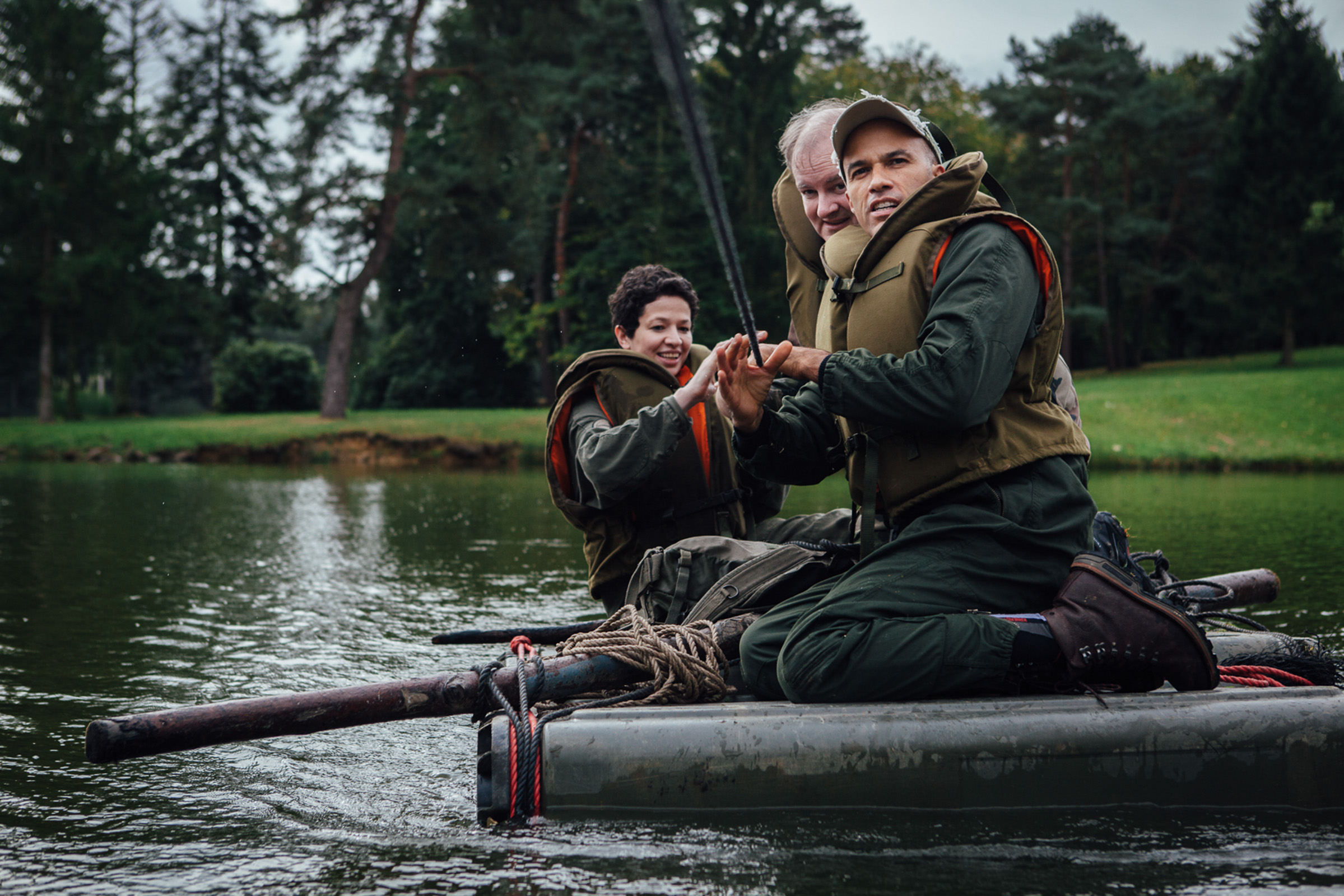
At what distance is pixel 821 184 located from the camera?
13.5 ft

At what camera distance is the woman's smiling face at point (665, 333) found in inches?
180

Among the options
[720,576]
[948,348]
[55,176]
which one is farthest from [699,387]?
[55,176]

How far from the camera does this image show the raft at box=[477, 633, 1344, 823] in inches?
112

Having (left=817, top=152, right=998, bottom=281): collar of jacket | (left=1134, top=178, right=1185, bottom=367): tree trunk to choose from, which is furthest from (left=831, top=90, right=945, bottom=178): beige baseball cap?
(left=1134, top=178, right=1185, bottom=367): tree trunk

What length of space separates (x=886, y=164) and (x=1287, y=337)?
129ft

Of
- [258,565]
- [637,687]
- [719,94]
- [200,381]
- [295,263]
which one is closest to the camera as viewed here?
[637,687]

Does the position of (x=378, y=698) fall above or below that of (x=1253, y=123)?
below

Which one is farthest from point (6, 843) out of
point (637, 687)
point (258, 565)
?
point (258, 565)

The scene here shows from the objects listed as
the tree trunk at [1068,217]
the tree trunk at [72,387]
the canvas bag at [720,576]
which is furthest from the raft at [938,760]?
the tree trunk at [1068,217]

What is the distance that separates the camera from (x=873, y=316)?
3115mm

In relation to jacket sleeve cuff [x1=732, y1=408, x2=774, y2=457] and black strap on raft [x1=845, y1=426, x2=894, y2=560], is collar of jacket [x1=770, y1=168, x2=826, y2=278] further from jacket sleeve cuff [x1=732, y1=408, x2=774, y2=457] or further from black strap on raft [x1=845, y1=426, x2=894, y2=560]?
black strap on raft [x1=845, y1=426, x2=894, y2=560]

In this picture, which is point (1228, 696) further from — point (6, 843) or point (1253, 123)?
point (1253, 123)

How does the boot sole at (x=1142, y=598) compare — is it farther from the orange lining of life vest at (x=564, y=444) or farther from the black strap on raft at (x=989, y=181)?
the orange lining of life vest at (x=564, y=444)

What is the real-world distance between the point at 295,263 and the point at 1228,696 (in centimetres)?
2626
